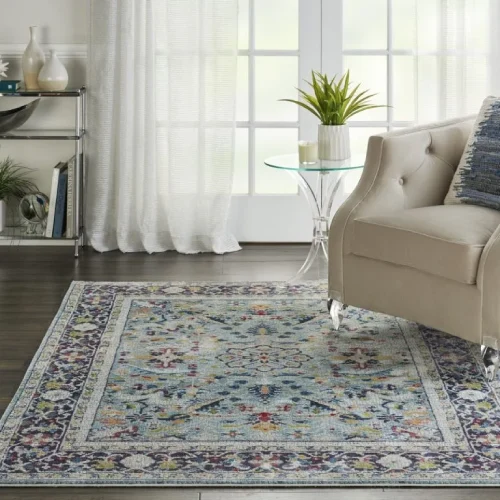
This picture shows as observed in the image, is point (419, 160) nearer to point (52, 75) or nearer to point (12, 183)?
point (52, 75)

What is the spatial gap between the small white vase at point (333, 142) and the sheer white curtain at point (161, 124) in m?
0.97

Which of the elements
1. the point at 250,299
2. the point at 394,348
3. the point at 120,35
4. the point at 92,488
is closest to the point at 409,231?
the point at 394,348

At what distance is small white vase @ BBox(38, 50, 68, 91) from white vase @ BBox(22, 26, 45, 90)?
46mm

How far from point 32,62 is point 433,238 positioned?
2457 millimetres

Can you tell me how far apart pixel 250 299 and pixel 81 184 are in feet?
4.52

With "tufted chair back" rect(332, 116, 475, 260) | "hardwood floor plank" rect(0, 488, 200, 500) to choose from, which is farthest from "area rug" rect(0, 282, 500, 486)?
"tufted chair back" rect(332, 116, 475, 260)

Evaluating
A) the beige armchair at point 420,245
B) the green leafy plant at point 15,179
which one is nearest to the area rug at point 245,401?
the beige armchair at point 420,245

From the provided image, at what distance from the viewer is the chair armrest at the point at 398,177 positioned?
3822mm

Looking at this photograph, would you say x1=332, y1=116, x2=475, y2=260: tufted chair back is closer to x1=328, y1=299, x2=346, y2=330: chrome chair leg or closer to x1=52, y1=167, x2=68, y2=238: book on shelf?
x1=328, y1=299, x2=346, y2=330: chrome chair leg

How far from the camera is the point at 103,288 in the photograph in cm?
452

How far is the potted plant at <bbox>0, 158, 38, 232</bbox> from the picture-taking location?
5195mm

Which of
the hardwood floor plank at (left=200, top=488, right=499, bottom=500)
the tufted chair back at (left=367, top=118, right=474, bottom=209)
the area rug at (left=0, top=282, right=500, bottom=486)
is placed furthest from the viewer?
the tufted chair back at (left=367, top=118, right=474, bottom=209)

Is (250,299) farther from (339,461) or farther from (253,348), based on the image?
(339,461)

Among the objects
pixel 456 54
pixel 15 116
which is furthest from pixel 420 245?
pixel 15 116
